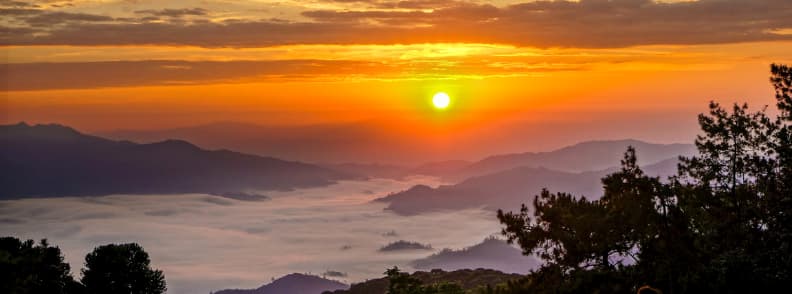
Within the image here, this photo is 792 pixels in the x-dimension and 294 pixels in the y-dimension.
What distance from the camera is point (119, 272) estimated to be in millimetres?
67000

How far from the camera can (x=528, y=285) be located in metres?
44.4

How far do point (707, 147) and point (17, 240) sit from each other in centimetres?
5679

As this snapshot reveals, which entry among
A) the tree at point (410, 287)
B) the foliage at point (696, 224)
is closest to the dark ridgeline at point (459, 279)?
the tree at point (410, 287)

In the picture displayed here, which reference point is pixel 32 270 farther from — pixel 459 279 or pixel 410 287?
pixel 459 279

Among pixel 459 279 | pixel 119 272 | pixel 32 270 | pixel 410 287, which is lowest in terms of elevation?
pixel 410 287

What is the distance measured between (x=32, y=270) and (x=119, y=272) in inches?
317

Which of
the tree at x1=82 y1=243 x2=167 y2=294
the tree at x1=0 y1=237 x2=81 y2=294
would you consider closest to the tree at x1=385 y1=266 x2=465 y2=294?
the tree at x1=0 y1=237 x2=81 y2=294

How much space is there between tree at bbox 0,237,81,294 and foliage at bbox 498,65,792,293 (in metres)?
36.2

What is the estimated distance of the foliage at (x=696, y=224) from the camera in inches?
1510

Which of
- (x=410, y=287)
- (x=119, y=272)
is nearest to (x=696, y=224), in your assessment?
(x=410, y=287)

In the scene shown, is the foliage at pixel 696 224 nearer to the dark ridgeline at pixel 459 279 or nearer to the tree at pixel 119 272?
the tree at pixel 119 272

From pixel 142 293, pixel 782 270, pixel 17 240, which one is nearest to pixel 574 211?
pixel 782 270

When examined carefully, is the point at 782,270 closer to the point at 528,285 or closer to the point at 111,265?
the point at 528,285

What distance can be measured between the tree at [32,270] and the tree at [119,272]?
5.97ft
